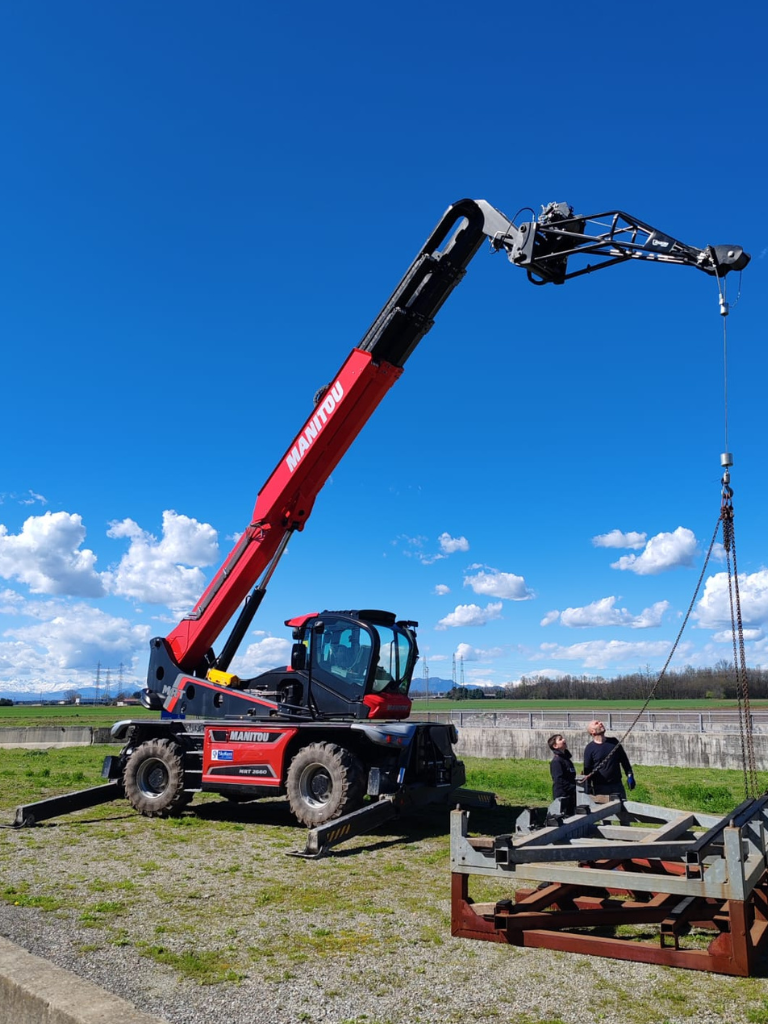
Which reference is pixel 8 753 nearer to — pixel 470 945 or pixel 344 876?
pixel 344 876

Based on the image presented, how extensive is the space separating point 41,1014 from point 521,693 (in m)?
103

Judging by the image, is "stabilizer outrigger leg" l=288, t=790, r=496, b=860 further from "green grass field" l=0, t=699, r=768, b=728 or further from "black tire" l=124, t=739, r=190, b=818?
"green grass field" l=0, t=699, r=768, b=728

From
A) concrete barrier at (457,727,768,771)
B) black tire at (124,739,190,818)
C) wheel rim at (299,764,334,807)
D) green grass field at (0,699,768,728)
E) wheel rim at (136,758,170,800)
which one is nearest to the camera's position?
wheel rim at (299,764,334,807)

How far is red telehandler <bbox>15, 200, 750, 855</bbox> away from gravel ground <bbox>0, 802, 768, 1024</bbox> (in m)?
1.23

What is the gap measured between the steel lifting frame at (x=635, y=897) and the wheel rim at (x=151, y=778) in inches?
278

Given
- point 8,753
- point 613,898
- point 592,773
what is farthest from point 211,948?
point 8,753

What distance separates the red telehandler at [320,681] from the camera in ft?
32.4

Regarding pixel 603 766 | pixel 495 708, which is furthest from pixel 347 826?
pixel 495 708

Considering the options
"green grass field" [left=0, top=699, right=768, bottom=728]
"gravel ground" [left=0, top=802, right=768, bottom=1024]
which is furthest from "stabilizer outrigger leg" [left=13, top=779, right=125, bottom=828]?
"green grass field" [left=0, top=699, right=768, bottom=728]

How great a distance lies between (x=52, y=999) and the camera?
3594mm

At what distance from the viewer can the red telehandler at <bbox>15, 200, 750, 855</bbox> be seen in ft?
32.4

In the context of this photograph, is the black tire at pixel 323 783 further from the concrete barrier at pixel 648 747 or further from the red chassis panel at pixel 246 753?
the concrete barrier at pixel 648 747

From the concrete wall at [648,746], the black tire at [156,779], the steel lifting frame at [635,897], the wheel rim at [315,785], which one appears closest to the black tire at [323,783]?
the wheel rim at [315,785]

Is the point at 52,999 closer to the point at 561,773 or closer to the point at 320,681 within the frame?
the point at 561,773
